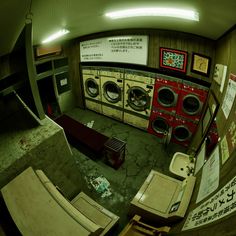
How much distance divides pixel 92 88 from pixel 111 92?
1024 mm

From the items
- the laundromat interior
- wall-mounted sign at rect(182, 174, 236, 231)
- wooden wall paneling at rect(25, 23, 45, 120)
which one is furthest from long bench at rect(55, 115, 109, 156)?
wall-mounted sign at rect(182, 174, 236, 231)

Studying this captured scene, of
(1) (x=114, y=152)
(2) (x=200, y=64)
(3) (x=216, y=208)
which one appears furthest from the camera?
(1) (x=114, y=152)

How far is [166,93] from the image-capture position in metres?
6.42

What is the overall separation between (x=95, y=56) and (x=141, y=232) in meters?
6.15

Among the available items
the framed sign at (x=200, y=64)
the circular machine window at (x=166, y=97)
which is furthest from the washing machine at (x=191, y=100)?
the framed sign at (x=200, y=64)

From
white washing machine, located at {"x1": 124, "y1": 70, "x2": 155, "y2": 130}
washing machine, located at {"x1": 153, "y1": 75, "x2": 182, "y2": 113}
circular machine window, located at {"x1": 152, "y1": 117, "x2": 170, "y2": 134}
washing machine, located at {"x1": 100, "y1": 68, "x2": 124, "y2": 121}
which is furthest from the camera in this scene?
washing machine, located at {"x1": 100, "y1": 68, "x2": 124, "y2": 121}

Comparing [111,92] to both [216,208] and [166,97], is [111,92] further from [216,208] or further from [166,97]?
[216,208]

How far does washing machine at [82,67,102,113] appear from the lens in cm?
757

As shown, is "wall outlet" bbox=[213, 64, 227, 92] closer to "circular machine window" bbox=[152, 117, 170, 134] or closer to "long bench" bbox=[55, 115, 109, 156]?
"circular machine window" bbox=[152, 117, 170, 134]

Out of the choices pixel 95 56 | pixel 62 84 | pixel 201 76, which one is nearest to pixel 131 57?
pixel 95 56

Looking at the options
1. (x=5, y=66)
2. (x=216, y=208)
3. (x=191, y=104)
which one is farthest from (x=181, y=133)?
(x=5, y=66)

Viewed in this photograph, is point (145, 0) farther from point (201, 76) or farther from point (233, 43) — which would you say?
point (201, 76)

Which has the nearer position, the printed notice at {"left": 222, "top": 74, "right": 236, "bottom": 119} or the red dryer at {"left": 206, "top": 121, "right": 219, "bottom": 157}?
the printed notice at {"left": 222, "top": 74, "right": 236, "bottom": 119}

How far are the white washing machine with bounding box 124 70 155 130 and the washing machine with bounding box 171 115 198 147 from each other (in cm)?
111
